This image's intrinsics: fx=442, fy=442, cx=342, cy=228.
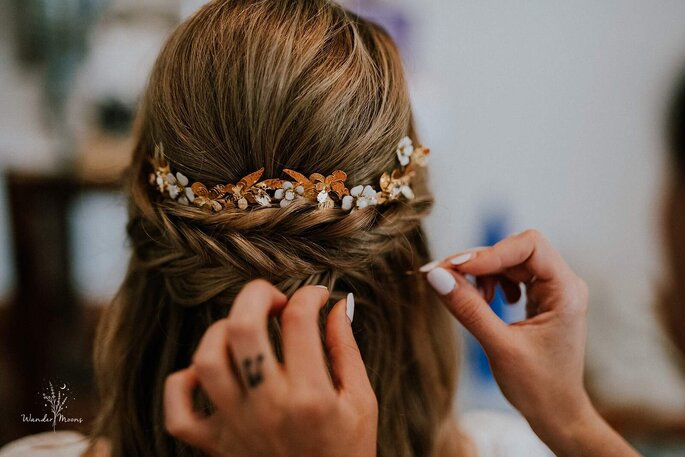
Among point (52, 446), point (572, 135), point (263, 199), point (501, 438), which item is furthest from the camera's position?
point (572, 135)

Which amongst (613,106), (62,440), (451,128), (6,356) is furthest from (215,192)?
(613,106)

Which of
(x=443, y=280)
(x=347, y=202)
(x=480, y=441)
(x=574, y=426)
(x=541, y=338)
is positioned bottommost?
(x=480, y=441)

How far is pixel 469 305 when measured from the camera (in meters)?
0.67

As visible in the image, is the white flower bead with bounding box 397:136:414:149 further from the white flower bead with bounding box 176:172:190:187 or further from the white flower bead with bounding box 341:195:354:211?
the white flower bead with bounding box 176:172:190:187

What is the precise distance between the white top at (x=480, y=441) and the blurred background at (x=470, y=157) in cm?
7

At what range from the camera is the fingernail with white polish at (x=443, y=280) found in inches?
26.3

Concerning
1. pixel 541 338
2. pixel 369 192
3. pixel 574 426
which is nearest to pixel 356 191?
pixel 369 192

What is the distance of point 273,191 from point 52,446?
0.69 metres

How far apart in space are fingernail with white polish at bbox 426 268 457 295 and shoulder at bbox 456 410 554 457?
0.45 m

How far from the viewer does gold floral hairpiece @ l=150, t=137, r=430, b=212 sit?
58 centimetres

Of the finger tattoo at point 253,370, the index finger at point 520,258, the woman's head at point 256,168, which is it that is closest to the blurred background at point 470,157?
the woman's head at point 256,168

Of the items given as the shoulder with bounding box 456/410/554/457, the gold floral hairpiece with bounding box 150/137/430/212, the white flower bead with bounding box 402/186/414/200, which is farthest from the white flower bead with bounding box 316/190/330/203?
the shoulder with bounding box 456/410/554/457

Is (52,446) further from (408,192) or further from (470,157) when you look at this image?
(470,157)

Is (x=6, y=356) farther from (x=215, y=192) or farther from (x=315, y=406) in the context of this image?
(x=315, y=406)
